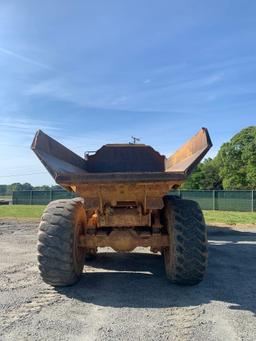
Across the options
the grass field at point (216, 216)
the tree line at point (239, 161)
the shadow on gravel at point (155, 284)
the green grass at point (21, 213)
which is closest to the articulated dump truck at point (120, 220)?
the shadow on gravel at point (155, 284)

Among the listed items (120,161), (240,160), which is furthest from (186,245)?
(240,160)

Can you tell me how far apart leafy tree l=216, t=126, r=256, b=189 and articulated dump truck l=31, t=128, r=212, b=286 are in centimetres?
4115

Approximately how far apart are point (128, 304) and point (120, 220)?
1235 mm

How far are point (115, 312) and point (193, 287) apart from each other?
1476 mm

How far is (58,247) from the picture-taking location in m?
5.29

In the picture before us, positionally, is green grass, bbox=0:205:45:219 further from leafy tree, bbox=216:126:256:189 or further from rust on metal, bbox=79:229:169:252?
leafy tree, bbox=216:126:256:189

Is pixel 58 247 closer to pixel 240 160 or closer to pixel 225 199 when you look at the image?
pixel 225 199

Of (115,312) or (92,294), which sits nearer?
(115,312)

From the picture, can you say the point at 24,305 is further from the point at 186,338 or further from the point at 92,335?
the point at 186,338

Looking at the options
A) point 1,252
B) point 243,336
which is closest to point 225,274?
point 243,336

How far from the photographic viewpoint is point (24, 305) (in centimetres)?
470

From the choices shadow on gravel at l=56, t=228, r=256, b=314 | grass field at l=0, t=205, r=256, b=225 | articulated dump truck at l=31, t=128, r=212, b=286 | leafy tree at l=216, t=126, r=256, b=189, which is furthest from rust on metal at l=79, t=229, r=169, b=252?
leafy tree at l=216, t=126, r=256, b=189

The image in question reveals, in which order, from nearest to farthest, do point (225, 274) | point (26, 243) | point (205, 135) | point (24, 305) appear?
point (24, 305)
point (205, 135)
point (225, 274)
point (26, 243)

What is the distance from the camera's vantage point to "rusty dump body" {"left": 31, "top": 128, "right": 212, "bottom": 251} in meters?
4.99
